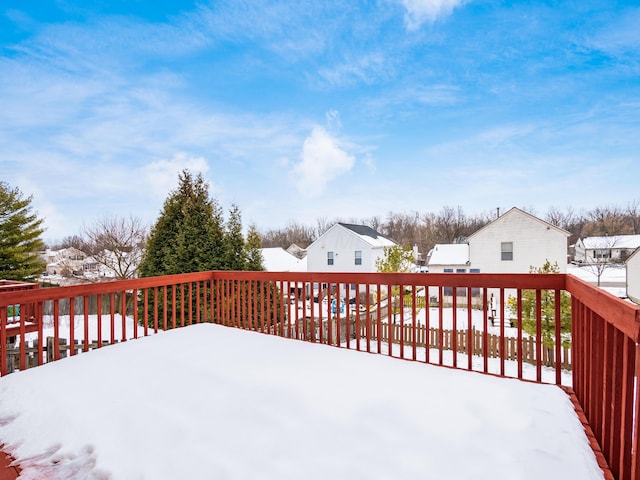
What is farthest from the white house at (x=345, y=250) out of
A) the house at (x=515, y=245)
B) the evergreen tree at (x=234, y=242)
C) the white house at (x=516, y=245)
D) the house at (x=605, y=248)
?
the evergreen tree at (x=234, y=242)

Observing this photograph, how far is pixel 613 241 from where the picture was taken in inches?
561

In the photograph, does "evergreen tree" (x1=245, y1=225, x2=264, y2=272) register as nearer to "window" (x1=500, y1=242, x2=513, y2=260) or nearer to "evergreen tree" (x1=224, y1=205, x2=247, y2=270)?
"evergreen tree" (x1=224, y1=205, x2=247, y2=270)

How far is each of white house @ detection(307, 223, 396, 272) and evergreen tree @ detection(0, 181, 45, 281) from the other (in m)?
12.7

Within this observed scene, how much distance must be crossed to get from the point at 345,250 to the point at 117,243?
11.1 m

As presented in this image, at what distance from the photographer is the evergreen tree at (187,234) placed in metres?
9.17

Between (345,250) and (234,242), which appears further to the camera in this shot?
(345,250)

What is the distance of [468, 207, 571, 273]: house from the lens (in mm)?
15219

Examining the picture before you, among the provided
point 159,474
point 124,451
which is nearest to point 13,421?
point 124,451

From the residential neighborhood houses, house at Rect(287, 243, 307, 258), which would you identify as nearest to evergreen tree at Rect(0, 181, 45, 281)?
the residential neighborhood houses

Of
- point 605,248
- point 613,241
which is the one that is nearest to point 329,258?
point 605,248

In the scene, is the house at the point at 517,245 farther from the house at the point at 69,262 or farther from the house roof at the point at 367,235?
the house at the point at 69,262

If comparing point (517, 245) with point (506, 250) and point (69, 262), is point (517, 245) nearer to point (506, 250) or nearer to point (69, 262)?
point (506, 250)

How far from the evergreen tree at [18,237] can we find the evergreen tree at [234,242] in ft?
30.6

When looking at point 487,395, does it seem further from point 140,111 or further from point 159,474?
point 140,111
